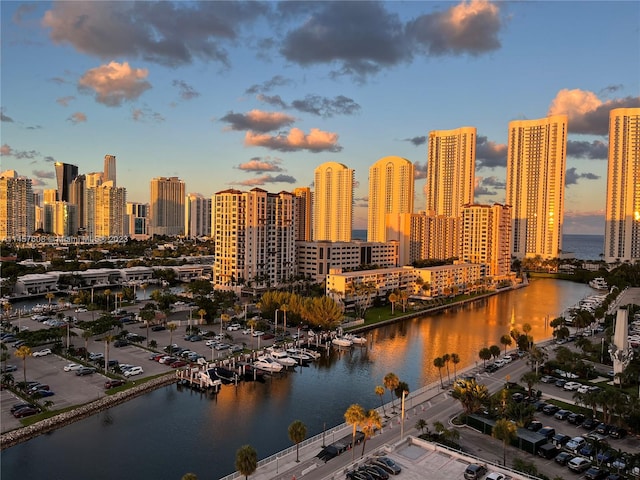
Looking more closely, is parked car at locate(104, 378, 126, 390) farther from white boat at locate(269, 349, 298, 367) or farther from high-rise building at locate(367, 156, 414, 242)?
high-rise building at locate(367, 156, 414, 242)

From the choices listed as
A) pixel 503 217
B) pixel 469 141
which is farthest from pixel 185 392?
pixel 469 141

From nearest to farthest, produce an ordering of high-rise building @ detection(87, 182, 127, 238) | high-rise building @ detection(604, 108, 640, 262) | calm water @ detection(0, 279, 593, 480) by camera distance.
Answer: calm water @ detection(0, 279, 593, 480)
high-rise building @ detection(604, 108, 640, 262)
high-rise building @ detection(87, 182, 127, 238)

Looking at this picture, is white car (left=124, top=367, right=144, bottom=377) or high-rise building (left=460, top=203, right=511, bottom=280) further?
high-rise building (left=460, top=203, right=511, bottom=280)

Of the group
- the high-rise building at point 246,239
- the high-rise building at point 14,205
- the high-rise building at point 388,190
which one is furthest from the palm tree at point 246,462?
the high-rise building at point 14,205

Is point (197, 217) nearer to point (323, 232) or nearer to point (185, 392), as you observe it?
point (323, 232)

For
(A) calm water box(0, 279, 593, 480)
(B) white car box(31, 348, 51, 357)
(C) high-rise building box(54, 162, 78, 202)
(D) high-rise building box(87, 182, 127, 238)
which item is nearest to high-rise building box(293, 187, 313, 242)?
(A) calm water box(0, 279, 593, 480)

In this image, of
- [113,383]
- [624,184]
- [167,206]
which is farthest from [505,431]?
[167,206]
